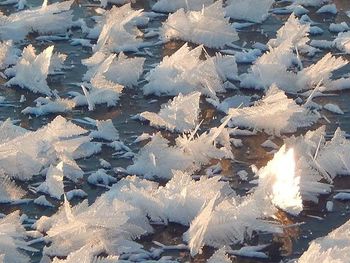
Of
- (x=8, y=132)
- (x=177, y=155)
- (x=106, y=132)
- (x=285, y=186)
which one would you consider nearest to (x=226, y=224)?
(x=285, y=186)

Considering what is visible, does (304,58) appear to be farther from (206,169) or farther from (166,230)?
(166,230)

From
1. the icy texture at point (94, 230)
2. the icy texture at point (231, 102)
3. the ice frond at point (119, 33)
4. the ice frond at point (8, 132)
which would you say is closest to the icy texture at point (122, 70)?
the ice frond at point (119, 33)

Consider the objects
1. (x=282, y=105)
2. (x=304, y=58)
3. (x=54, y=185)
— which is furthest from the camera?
(x=304, y=58)

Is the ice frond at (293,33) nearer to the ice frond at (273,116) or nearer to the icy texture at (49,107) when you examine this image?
the ice frond at (273,116)

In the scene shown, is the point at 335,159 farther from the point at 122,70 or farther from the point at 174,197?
the point at 122,70

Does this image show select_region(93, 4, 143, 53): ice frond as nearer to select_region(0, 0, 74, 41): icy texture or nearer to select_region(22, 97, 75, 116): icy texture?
select_region(0, 0, 74, 41): icy texture

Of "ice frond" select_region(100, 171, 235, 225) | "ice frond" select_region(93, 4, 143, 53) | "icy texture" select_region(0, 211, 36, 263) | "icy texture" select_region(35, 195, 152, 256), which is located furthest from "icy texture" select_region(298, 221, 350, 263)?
"ice frond" select_region(93, 4, 143, 53)

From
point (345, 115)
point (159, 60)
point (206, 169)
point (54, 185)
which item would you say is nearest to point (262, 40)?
point (159, 60)
